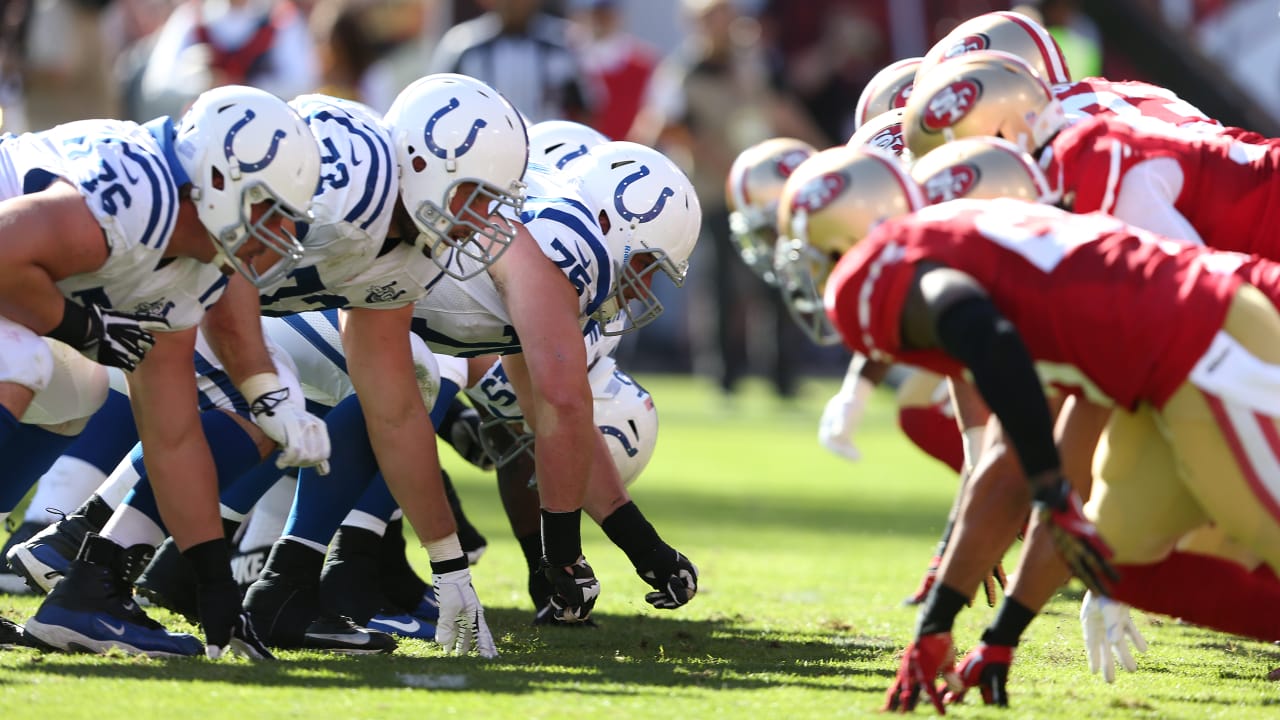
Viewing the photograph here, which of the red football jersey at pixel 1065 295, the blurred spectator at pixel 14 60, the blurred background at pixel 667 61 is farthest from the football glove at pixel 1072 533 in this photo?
the blurred spectator at pixel 14 60

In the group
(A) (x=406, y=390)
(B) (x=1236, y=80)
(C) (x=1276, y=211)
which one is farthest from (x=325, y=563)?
(B) (x=1236, y=80)

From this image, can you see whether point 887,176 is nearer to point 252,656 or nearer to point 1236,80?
point 252,656

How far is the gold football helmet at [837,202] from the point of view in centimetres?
401

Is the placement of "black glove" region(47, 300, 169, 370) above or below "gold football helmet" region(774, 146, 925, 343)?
below

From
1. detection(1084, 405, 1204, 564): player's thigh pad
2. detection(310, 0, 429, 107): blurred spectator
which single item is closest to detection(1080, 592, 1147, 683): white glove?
detection(1084, 405, 1204, 564): player's thigh pad

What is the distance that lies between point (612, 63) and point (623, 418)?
9.42 metres

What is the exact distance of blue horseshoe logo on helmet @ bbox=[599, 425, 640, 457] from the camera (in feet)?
18.5

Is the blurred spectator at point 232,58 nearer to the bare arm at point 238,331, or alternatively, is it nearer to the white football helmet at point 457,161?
the white football helmet at point 457,161

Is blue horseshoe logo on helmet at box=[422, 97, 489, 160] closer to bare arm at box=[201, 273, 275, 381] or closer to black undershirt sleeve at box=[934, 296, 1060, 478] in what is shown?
bare arm at box=[201, 273, 275, 381]

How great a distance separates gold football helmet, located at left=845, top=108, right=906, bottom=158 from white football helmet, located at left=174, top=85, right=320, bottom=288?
173cm

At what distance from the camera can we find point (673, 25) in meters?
16.3

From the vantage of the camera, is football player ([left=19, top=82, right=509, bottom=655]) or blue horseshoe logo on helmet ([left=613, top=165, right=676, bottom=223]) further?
blue horseshoe logo on helmet ([left=613, top=165, right=676, bottom=223])

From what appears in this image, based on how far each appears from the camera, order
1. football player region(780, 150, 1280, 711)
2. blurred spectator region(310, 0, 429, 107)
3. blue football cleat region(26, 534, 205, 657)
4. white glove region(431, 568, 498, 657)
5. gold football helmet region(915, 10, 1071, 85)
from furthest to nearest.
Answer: blurred spectator region(310, 0, 429, 107) → gold football helmet region(915, 10, 1071, 85) → white glove region(431, 568, 498, 657) → blue football cleat region(26, 534, 205, 657) → football player region(780, 150, 1280, 711)

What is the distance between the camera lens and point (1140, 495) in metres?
4.03
